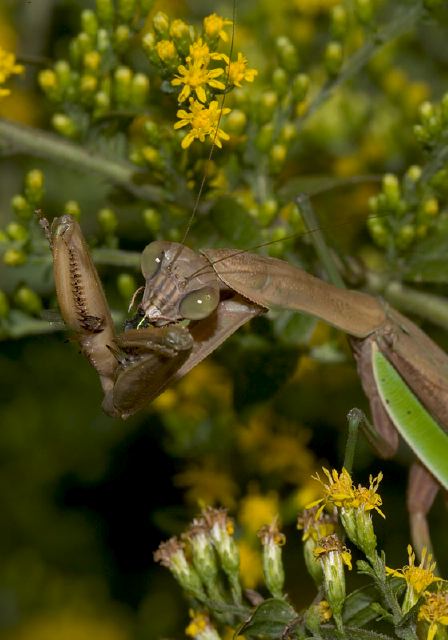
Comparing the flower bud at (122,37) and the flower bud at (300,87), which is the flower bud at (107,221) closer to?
the flower bud at (122,37)

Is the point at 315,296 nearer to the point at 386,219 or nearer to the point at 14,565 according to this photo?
the point at 386,219

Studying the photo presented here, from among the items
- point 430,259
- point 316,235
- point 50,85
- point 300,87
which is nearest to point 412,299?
point 430,259

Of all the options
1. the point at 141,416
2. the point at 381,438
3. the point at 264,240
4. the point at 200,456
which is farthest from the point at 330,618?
the point at 141,416

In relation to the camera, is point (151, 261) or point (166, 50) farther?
point (166, 50)

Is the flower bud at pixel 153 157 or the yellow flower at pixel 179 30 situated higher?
the yellow flower at pixel 179 30

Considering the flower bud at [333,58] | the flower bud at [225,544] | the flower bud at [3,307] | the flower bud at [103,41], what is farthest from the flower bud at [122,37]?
the flower bud at [225,544]

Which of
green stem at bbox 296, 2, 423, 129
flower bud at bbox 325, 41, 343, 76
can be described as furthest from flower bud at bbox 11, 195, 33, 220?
flower bud at bbox 325, 41, 343, 76

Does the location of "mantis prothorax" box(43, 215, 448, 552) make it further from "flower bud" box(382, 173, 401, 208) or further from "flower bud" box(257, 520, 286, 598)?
"flower bud" box(257, 520, 286, 598)

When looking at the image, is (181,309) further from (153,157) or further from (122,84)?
(122,84)
